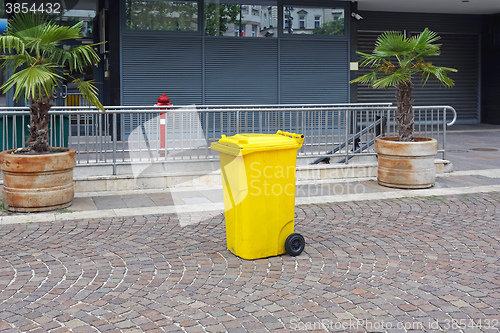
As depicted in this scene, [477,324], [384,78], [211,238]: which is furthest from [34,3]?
[477,324]

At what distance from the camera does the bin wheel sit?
19.2ft

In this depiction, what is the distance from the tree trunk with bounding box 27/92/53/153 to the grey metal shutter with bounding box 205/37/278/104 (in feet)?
27.4

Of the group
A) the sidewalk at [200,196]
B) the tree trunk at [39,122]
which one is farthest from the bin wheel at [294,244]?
the tree trunk at [39,122]

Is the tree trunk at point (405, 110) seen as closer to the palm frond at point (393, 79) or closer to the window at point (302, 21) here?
the palm frond at point (393, 79)

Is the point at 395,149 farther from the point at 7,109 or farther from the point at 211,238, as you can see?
the point at 7,109

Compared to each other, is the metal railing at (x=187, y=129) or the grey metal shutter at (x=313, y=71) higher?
the grey metal shutter at (x=313, y=71)

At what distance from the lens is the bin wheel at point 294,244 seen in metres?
5.84

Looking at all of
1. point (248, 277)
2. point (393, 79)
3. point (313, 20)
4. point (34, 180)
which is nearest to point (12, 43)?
point (34, 180)

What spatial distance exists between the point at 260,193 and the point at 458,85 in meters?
19.1

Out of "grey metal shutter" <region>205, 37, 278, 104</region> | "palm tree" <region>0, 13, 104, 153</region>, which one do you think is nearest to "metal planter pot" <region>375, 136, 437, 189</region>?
"palm tree" <region>0, 13, 104, 153</region>

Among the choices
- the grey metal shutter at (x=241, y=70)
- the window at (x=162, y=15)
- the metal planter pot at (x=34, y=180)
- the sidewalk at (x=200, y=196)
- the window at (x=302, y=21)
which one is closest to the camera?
the metal planter pot at (x=34, y=180)

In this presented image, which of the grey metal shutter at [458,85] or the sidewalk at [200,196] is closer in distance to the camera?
the sidewalk at [200,196]

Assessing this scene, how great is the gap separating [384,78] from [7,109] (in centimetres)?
627

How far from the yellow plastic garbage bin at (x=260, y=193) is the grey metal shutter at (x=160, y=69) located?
970 centimetres
